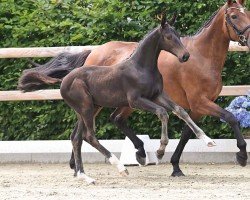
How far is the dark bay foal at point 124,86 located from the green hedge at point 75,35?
228 cm

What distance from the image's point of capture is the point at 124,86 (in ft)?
28.8

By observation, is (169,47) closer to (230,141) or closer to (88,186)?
(88,186)

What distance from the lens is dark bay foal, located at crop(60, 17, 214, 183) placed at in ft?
28.5

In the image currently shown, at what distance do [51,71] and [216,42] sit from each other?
194cm

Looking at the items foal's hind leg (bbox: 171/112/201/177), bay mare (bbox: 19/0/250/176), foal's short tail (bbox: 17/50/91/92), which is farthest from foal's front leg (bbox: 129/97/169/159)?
foal's short tail (bbox: 17/50/91/92)

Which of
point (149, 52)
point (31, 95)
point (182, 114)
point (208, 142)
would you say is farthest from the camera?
point (31, 95)

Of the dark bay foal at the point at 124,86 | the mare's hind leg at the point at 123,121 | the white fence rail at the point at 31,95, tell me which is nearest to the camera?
the dark bay foal at the point at 124,86

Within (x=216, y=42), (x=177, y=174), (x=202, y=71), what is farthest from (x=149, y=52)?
(x=177, y=174)

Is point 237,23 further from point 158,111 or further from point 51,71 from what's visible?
point 51,71

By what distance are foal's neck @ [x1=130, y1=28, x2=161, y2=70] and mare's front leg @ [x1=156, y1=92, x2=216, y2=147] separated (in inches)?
13.4

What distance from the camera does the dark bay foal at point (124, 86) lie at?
28.5ft

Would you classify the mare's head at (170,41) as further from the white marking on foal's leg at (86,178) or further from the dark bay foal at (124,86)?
the white marking on foal's leg at (86,178)

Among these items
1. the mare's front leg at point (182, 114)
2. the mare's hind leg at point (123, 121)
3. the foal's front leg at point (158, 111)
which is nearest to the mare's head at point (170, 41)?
the mare's front leg at point (182, 114)

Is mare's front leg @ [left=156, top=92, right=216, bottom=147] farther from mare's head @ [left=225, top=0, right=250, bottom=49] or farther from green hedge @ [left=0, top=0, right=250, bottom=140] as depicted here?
green hedge @ [left=0, top=0, right=250, bottom=140]
